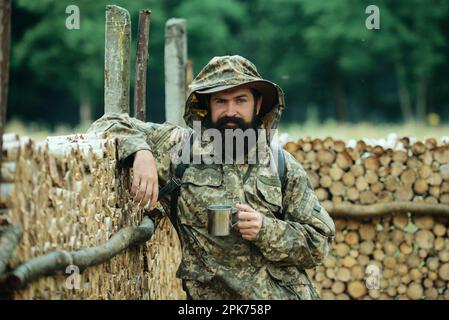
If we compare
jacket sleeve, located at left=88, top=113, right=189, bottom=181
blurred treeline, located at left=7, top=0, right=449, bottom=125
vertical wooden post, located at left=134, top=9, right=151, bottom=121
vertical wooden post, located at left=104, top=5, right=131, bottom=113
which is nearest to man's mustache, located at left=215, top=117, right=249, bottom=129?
jacket sleeve, located at left=88, top=113, right=189, bottom=181

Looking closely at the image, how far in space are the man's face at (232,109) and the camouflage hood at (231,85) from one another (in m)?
0.07

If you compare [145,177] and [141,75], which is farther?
[141,75]

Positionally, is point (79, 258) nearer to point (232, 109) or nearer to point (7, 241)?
point (7, 241)

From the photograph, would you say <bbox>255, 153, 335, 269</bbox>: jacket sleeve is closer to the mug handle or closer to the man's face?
the mug handle

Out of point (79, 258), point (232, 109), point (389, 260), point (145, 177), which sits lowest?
point (389, 260)

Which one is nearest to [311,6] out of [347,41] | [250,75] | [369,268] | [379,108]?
[347,41]

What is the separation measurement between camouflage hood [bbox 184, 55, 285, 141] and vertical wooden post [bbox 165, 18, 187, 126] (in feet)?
11.3

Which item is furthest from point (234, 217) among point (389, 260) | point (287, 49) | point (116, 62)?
point (287, 49)

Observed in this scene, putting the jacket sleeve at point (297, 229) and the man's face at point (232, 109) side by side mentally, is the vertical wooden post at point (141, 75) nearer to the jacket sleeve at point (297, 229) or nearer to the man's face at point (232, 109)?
the man's face at point (232, 109)

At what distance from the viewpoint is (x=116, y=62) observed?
5785mm

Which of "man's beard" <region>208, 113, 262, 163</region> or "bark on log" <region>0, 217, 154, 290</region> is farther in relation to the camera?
"man's beard" <region>208, 113, 262, 163</region>

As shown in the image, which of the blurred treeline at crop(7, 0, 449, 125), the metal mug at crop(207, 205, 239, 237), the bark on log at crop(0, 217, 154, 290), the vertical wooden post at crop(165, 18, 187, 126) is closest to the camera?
the bark on log at crop(0, 217, 154, 290)

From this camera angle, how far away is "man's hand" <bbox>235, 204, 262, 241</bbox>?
4.33m

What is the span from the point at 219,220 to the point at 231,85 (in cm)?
77
